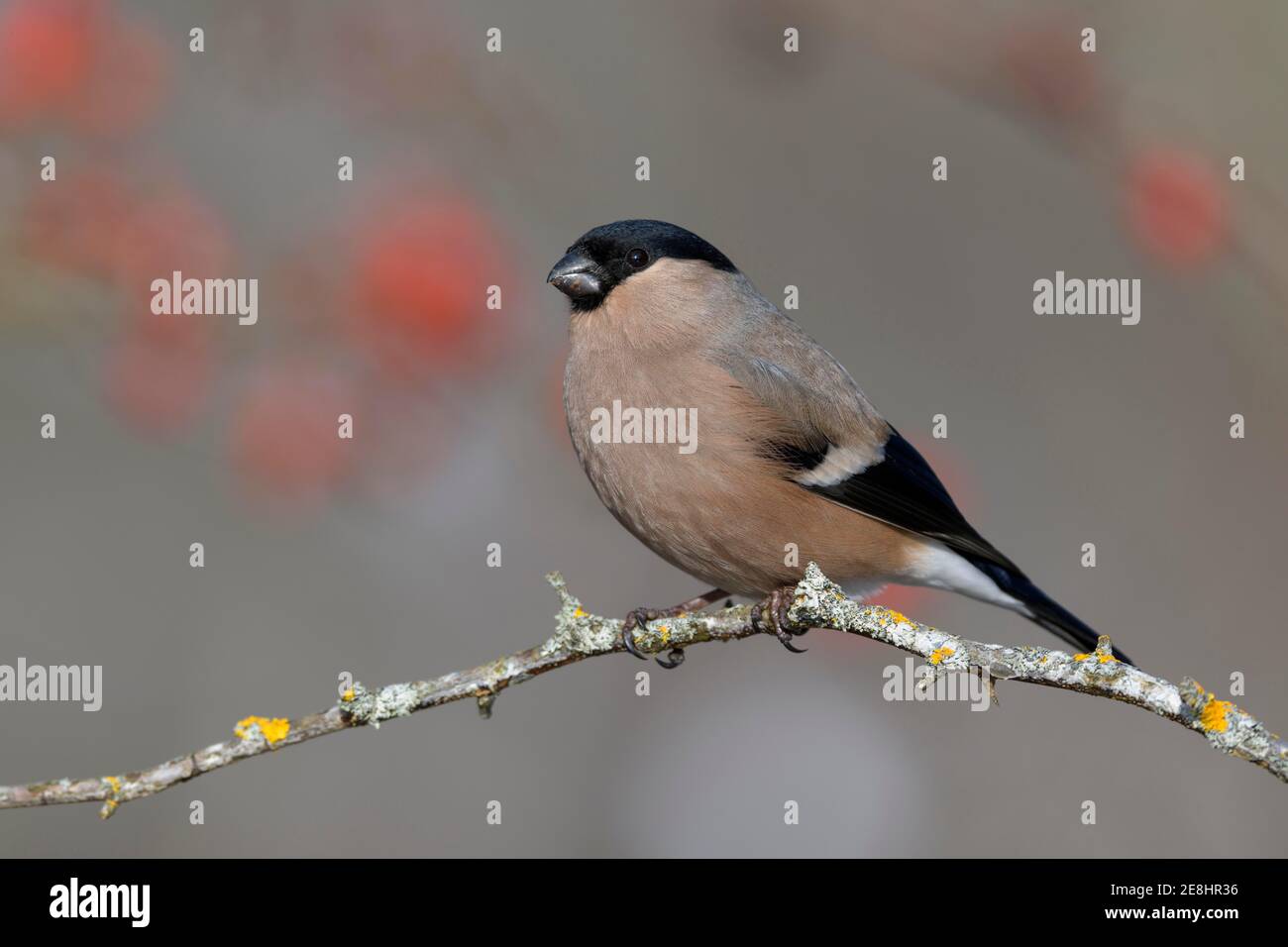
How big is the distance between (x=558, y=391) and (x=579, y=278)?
0.89 meters

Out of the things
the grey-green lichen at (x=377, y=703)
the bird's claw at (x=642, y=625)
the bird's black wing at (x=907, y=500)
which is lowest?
the grey-green lichen at (x=377, y=703)

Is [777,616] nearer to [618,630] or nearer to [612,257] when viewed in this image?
[618,630]

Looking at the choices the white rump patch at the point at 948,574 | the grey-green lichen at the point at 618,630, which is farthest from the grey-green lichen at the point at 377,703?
the white rump patch at the point at 948,574

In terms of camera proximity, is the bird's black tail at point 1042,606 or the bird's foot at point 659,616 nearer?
the bird's foot at point 659,616

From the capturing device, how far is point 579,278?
161 inches

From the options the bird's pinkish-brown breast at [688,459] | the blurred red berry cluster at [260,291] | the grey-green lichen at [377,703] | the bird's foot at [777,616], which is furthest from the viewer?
the blurred red berry cluster at [260,291]

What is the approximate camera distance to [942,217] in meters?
6.85

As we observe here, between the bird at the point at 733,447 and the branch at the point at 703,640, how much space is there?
439 millimetres

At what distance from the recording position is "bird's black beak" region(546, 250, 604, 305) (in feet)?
13.3

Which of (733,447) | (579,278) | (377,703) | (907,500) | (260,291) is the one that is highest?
(260,291)

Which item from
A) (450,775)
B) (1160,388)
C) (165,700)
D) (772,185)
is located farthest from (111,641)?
(1160,388)

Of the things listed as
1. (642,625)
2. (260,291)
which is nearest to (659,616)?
(642,625)

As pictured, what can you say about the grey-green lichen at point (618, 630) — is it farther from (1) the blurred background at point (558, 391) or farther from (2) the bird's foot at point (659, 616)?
(1) the blurred background at point (558, 391)

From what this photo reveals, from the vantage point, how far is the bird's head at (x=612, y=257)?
4.08 meters
